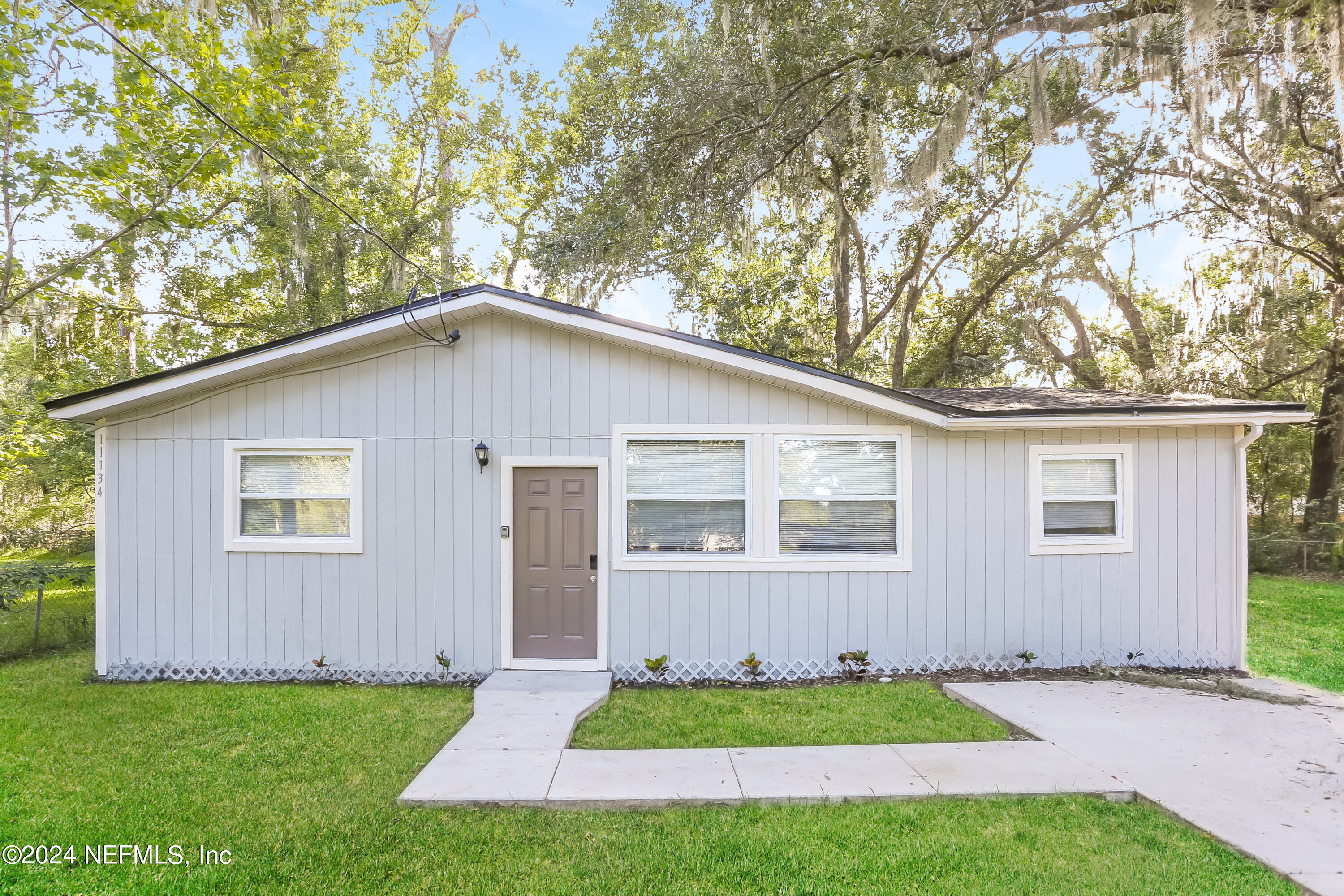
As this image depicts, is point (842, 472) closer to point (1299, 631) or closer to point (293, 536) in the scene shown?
point (293, 536)

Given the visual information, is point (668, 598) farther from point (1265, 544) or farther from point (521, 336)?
point (1265, 544)

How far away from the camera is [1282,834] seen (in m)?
2.95

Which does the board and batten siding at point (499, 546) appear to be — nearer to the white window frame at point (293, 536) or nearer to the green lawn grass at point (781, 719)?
the white window frame at point (293, 536)

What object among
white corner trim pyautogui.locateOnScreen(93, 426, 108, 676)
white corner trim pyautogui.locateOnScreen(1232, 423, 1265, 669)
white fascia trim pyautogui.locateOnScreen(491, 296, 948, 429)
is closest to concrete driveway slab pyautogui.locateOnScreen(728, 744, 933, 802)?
white fascia trim pyautogui.locateOnScreen(491, 296, 948, 429)

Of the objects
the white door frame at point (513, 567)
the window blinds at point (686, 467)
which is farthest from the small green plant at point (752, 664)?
the window blinds at point (686, 467)

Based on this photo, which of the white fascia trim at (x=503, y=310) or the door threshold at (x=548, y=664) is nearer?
the white fascia trim at (x=503, y=310)

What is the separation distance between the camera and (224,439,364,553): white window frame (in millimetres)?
5680

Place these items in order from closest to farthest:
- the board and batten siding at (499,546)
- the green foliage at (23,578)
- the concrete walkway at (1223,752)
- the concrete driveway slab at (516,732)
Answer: the concrete walkway at (1223,752)
the concrete driveway slab at (516,732)
the board and batten siding at (499,546)
the green foliage at (23,578)

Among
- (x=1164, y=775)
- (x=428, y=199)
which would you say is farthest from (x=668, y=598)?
(x=428, y=199)

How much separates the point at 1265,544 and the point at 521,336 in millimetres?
14948

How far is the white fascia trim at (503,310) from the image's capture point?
5.39 metres

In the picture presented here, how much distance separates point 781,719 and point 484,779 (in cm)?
222

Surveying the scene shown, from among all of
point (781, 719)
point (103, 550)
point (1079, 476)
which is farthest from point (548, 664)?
point (1079, 476)

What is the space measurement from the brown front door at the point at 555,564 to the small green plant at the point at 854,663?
92.7 inches
